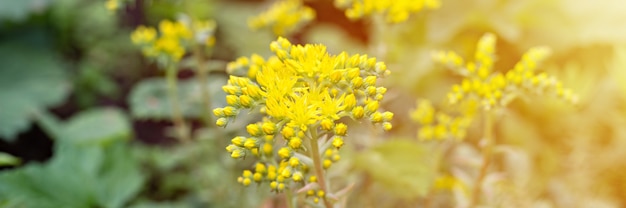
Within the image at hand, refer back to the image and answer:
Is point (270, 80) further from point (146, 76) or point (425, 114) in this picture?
point (146, 76)

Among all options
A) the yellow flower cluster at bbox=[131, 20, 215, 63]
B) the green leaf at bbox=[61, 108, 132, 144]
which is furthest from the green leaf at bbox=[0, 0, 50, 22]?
the yellow flower cluster at bbox=[131, 20, 215, 63]

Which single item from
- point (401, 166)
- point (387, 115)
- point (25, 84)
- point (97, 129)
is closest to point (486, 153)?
point (401, 166)

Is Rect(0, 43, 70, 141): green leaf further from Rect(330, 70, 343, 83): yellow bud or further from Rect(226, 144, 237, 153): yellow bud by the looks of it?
Rect(330, 70, 343, 83): yellow bud

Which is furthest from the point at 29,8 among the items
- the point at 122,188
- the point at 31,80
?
the point at 122,188

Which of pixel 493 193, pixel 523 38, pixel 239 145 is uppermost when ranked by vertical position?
pixel 523 38

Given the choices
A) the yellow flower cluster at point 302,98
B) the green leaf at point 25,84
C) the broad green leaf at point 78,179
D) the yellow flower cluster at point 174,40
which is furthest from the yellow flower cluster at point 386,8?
the green leaf at point 25,84

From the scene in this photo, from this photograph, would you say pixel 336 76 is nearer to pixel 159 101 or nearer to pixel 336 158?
pixel 336 158
